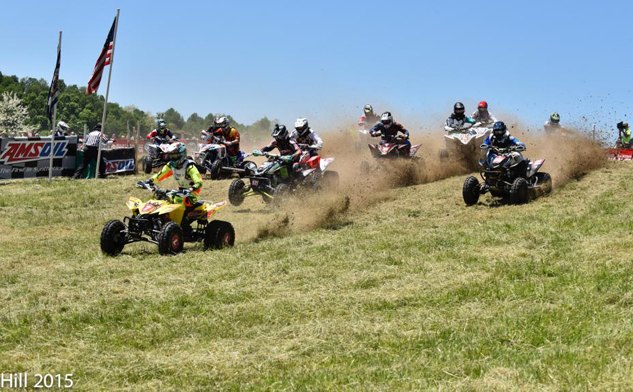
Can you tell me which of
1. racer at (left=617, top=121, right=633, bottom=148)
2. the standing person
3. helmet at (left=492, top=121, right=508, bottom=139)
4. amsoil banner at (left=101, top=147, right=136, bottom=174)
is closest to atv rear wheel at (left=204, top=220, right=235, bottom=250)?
helmet at (left=492, top=121, right=508, bottom=139)

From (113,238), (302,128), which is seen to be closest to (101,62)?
(302,128)

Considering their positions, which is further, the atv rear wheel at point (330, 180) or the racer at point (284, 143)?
the atv rear wheel at point (330, 180)

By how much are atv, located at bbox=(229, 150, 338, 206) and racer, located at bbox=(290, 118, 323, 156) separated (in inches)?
11.8

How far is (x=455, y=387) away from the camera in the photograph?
502cm

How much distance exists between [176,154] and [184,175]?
37cm

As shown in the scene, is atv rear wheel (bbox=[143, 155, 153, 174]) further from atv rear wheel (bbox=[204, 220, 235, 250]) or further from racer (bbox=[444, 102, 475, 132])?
atv rear wheel (bbox=[204, 220, 235, 250])

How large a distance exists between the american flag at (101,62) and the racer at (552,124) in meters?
13.7

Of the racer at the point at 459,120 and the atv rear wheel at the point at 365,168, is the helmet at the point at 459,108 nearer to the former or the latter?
the racer at the point at 459,120

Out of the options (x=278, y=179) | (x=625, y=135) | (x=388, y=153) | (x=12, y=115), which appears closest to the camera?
(x=278, y=179)

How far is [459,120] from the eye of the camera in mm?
19844

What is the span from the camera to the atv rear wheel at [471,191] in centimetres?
1555

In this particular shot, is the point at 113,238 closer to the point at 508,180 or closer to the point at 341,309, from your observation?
the point at 341,309

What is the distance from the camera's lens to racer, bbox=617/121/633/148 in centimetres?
2801

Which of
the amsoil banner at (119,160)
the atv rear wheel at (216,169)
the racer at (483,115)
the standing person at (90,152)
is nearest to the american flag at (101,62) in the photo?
the standing person at (90,152)
